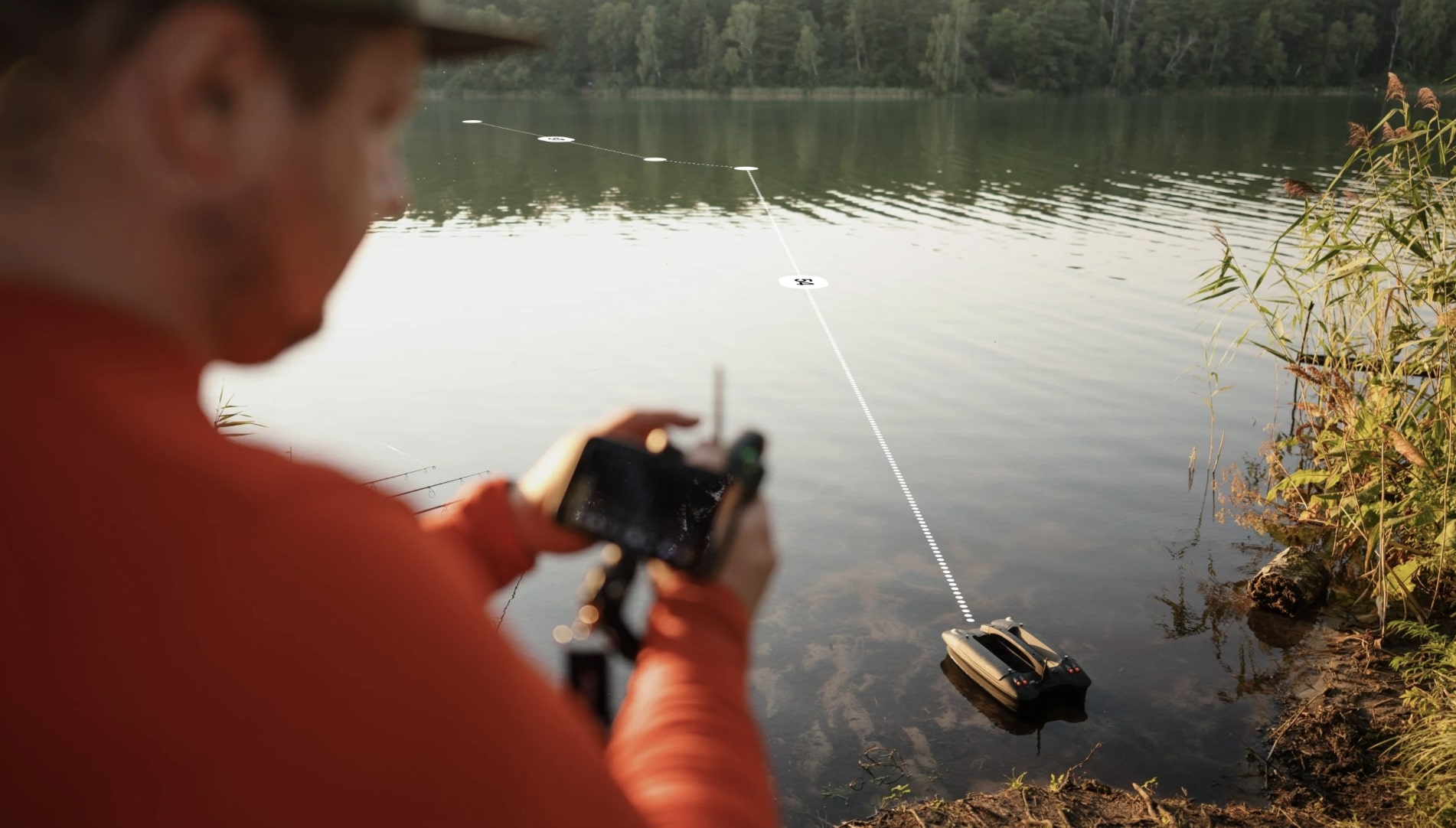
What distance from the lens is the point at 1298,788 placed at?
267 inches

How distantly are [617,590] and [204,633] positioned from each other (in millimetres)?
770

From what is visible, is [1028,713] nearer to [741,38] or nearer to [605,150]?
[605,150]

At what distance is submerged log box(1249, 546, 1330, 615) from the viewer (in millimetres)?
9352

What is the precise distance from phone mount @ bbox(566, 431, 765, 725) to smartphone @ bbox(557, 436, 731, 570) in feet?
0.06

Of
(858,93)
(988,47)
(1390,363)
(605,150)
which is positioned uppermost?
(988,47)

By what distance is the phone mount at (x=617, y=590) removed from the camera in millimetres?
1300

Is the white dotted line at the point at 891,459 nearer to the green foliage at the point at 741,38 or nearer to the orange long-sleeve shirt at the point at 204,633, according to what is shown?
the orange long-sleeve shirt at the point at 204,633

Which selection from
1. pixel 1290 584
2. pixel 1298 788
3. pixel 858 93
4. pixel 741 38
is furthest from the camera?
pixel 858 93

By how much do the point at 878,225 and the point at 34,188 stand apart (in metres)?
29.9

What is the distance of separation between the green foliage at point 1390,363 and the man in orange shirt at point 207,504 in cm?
687

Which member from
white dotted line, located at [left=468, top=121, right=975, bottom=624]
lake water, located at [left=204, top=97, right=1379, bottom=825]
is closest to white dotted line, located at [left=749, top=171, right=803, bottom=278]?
white dotted line, located at [left=468, top=121, right=975, bottom=624]

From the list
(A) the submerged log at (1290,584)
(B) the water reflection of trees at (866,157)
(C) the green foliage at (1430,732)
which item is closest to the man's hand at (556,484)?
(C) the green foliage at (1430,732)

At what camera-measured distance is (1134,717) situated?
26.6ft

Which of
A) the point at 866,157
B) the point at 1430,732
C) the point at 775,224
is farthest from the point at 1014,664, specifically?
the point at 866,157
